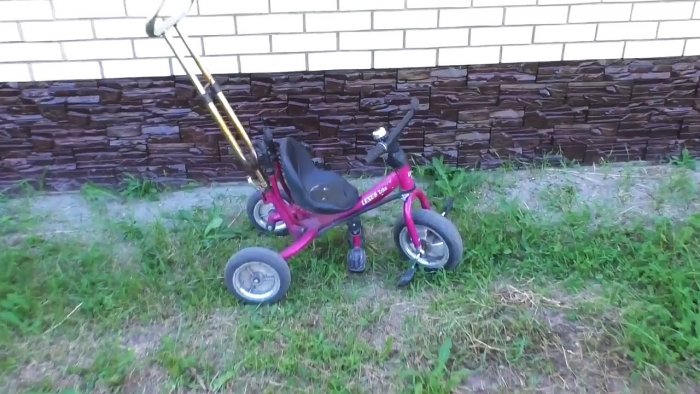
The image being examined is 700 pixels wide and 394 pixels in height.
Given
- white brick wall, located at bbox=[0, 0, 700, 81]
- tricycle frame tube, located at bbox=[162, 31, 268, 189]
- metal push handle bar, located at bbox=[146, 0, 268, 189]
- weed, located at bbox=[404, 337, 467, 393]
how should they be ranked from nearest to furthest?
weed, located at bbox=[404, 337, 467, 393] → metal push handle bar, located at bbox=[146, 0, 268, 189] → tricycle frame tube, located at bbox=[162, 31, 268, 189] → white brick wall, located at bbox=[0, 0, 700, 81]

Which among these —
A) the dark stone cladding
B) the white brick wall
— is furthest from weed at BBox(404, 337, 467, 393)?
the white brick wall

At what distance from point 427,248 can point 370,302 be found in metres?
0.36

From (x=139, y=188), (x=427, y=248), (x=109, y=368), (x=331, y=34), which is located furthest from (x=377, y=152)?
(x=139, y=188)

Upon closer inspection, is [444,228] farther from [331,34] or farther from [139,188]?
[139,188]

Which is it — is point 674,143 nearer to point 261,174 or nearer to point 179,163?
point 261,174

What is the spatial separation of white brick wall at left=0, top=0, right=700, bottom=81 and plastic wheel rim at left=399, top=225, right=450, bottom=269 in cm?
106

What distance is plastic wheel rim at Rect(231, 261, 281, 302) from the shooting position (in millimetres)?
3053

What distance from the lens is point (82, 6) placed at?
357cm

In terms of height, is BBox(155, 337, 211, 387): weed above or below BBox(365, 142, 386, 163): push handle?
below

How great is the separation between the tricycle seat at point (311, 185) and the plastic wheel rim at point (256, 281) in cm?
32

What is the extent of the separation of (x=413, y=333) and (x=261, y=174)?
930 millimetres

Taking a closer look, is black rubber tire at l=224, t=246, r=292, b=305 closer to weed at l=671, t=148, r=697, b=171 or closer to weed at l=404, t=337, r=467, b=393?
weed at l=404, t=337, r=467, b=393

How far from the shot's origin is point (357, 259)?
10.3 feet

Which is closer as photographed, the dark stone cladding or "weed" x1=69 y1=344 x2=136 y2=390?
"weed" x1=69 y1=344 x2=136 y2=390
